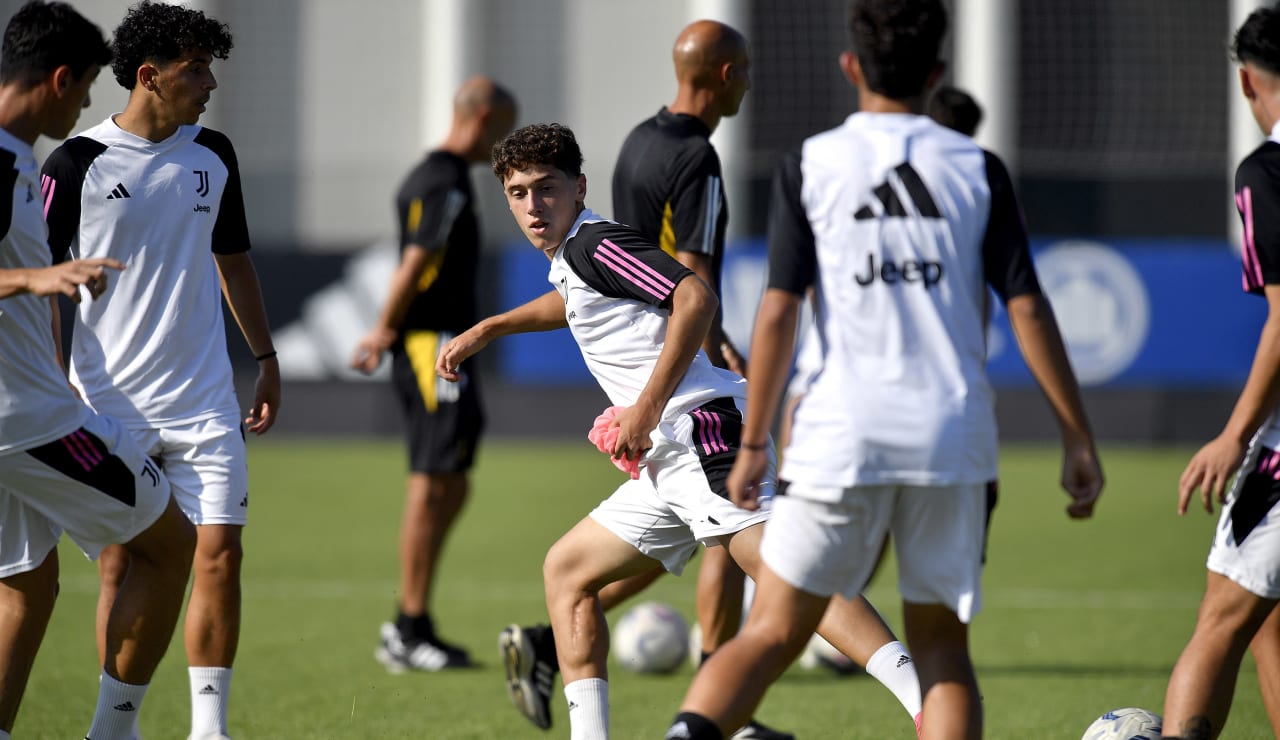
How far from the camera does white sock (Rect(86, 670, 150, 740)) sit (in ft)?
14.2

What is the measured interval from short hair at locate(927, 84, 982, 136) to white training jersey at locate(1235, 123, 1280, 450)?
315 cm

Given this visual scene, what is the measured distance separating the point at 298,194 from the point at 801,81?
7.03 meters

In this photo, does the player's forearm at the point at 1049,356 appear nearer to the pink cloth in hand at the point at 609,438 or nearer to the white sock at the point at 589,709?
the pink cloth in hand at the point at 609,438

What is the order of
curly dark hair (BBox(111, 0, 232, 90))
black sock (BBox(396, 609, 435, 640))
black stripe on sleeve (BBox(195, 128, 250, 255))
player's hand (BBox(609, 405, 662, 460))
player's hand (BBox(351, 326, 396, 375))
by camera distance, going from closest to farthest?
→ player's hand (BBox(609, 405, 662, 460)) → curly dark hair (BBox(111, 0, 232, 90)) → black stripe on sleeve (BBox(195, 128, 250, 255)) → black sock (BBox(396, 609, 435, 640)) → player's hand (BBox(351, 326, 396, 375))

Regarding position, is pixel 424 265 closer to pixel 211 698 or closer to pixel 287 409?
pixel 211 698

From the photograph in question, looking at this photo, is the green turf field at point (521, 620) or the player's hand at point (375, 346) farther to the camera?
the player's hand at point (375, 346)

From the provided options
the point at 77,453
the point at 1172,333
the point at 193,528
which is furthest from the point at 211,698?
the point at 1172,333

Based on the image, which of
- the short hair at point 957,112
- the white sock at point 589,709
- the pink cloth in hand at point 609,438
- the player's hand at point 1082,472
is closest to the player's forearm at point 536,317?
the pink cloth in hand at point 609,438

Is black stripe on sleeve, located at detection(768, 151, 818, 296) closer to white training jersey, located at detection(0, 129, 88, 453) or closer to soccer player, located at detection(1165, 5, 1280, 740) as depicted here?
soccer player, located at detection(1165, 5, 1280, 740)

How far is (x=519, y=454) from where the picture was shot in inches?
615

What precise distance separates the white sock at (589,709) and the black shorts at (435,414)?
2.84 metres

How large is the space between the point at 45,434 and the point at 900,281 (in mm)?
2208

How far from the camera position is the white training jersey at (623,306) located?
165 inches

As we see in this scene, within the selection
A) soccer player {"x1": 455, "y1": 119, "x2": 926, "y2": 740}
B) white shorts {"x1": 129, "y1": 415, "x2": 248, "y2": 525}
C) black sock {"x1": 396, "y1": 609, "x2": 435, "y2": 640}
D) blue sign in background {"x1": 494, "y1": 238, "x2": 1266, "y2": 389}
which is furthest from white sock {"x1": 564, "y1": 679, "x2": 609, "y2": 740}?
blue sign in background {"x1": 494, "y1": 238, "x2": 1266, "y2": 389}
